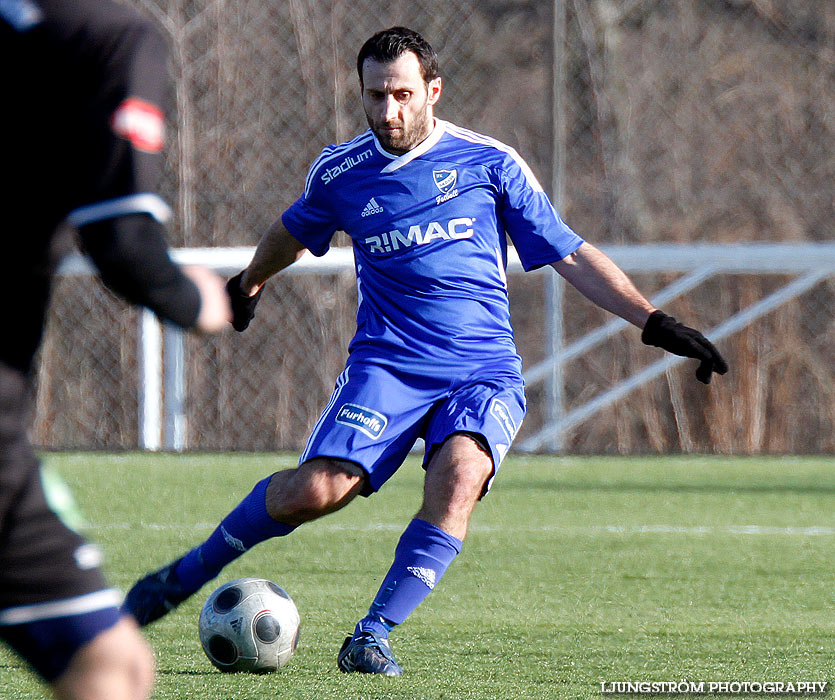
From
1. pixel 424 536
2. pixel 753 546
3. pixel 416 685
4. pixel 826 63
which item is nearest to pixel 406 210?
pixel 424 536

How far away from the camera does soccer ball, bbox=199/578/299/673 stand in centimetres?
378

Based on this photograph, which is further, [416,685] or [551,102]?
[551,102]

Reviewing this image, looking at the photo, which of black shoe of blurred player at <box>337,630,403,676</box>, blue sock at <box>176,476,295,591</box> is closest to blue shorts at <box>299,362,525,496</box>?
blue sock at <box>176,476,295,591</box>

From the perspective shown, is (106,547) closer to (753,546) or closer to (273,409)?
(753,546)

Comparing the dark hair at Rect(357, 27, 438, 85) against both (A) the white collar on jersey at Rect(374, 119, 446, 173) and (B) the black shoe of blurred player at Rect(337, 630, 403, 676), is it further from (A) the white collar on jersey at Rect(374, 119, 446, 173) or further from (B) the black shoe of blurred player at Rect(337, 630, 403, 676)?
(B) the black shoe of blurred player at Rect(337, 630, 403, 676)

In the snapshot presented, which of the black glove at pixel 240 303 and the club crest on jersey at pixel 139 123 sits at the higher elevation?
the club crest on jersey at pixel 139 123

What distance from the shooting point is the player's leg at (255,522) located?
3883 mm

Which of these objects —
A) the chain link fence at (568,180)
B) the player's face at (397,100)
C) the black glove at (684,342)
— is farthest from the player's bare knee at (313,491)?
the chain link fence at (568,180)

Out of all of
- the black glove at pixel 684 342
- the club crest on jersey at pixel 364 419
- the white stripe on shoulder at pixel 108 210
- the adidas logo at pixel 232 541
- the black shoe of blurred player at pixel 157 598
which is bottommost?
the black shoe of blurred player at pixel 157 598

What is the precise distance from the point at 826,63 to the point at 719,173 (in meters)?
1.51

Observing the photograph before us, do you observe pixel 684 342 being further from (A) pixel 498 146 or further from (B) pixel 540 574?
(B) pixel 540 574

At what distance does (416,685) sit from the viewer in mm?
3578

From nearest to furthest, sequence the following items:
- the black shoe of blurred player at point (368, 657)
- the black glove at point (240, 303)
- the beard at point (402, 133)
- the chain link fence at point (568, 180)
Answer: the black shoe of blurred player at point (368, 657) → the beard at point (402, 133) → the black glove at point (240, 303) → the chain link fence at point (568, 180)

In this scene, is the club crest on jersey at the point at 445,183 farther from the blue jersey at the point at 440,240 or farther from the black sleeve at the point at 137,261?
the black sleeve at the point at 137,261
